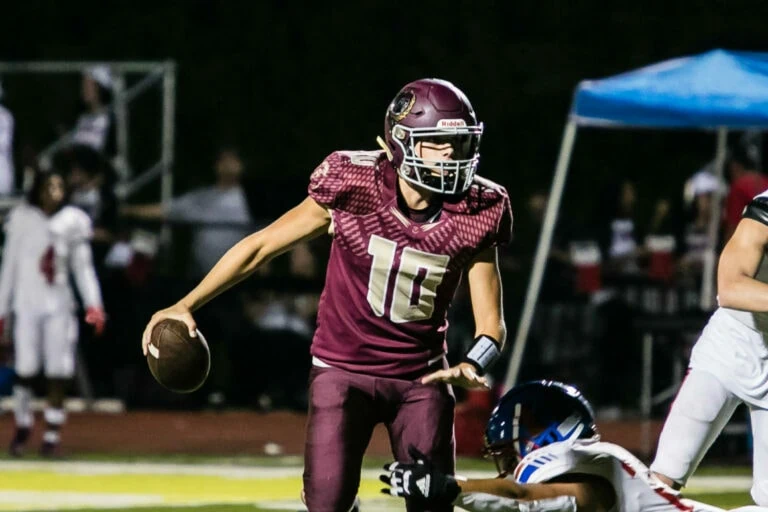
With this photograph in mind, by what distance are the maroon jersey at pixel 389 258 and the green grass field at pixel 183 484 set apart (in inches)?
136

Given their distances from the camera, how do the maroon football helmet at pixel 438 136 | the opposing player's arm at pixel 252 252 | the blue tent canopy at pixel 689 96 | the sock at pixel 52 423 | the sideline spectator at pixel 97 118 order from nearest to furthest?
1. the maroon football helmet at pixel 438 136
2. the opposing player's arm at pixel 252 252
3. the blue tent canopy at pixel 689 96
4. the sock at pixel 52 423
5. the sideline spectator at pixel 97 118

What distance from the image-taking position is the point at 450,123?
263 inches

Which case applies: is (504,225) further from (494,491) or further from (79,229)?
(79,229)

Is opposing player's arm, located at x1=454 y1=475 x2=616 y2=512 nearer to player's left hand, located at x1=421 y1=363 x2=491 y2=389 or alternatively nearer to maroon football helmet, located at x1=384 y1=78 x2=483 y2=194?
player's left hand, located at x1=421 y1=363 x2=491 y2=389

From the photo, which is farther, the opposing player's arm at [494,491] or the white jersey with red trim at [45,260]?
the white jersey with red trim at [45,260]

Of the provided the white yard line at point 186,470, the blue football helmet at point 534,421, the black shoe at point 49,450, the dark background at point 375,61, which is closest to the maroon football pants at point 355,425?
the blue football helmet at point 534,421

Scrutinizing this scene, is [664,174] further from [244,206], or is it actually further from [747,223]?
[747,223]

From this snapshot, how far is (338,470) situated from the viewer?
21.9 feet

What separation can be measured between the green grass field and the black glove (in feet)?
15.6

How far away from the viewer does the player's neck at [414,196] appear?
22.3ft

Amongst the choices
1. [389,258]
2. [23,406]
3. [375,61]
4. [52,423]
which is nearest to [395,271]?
[389,258]

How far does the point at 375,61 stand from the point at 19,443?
10083 millimetres

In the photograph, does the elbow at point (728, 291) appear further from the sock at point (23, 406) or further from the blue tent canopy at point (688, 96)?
the sock at point (23, 406)

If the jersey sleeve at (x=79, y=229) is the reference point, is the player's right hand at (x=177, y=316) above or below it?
above
